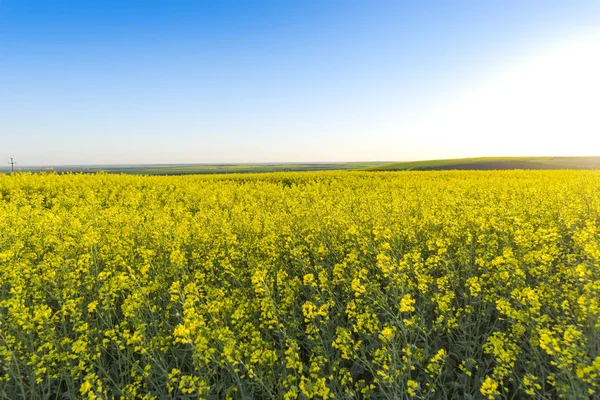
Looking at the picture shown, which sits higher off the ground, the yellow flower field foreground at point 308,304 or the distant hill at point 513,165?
the distant hill at point 513,165

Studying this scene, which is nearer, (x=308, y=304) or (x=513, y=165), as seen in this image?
(x=308, y=304)

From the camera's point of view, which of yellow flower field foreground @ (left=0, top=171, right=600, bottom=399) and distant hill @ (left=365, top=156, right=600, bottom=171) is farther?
distant hill @ (left=365, top=156, right=600, bottom=171)

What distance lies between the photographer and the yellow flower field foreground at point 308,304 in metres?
2.85

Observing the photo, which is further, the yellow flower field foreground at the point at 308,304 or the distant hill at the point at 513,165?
the distant hill at the point at 513,165

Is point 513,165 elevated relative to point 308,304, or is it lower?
elevated

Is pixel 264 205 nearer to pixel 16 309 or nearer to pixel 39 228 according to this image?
pixel 39 228

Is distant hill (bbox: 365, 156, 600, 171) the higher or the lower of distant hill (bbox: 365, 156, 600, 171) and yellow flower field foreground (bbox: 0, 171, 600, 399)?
the higher

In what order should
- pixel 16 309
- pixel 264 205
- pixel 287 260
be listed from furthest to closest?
1. pixel 264 205
2. pixel 287 260
3. pixel 16 309

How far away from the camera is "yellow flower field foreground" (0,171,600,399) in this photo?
2.85 metres

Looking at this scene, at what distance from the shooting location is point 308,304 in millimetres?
3186

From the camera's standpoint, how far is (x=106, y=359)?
4.09 meters

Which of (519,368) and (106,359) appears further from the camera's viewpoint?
(106,359)

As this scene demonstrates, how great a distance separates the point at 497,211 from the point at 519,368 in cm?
469

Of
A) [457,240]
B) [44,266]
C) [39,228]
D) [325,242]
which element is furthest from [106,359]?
[457,240]
